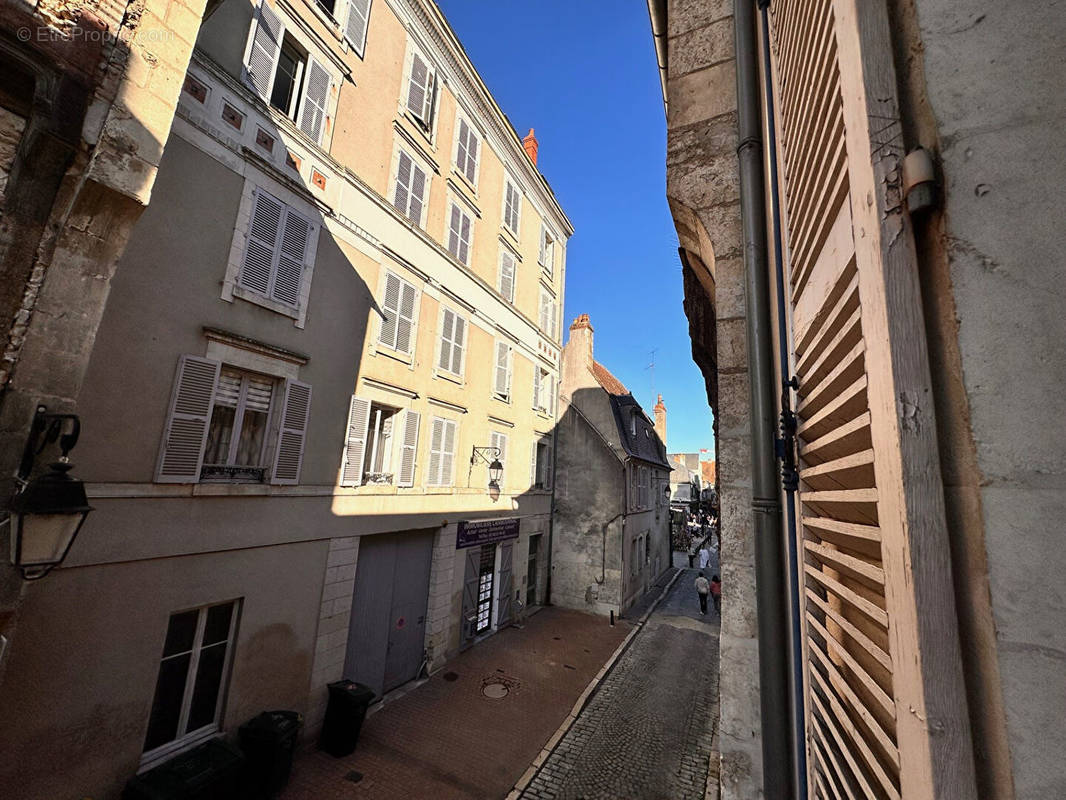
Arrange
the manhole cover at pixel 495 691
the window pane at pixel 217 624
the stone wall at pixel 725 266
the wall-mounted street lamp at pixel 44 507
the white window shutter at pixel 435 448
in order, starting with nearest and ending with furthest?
the stone wall at pixel 725 266
the wall-mounted street lamp at pixel 44 507
the window pane at pixel 217 624
the manhole cover at pixel 495 691
the white window shutter at pixel 435 448

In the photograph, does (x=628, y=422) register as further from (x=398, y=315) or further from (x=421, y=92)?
(x=421, y=92)

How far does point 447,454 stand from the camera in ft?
39.6

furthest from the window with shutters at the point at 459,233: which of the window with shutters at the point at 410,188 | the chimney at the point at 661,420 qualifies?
the chimney at the point at 661,420

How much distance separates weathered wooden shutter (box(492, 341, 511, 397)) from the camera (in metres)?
14.5

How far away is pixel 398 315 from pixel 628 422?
1302cm

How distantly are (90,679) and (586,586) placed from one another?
45.5 ft

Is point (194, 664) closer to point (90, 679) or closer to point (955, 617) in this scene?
point (90, 679)

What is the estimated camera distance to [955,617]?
1029 millimetres

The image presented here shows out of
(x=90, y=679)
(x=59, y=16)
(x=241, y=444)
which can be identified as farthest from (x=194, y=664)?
(x=59, y=16)

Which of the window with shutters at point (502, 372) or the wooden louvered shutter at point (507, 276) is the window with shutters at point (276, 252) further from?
the wooden louvered shutter at point (507, 276)

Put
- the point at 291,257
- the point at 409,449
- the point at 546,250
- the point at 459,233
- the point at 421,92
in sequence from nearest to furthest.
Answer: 1. the point at 291,257
2. the point at 409,449
3. the point at 421,92
4. the point at 459,233
5. the point at 546,250

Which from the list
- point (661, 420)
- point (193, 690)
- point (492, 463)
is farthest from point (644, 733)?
point (661, 420)

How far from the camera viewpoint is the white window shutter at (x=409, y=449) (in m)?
10.6

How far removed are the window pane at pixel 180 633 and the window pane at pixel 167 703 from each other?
7 cm
